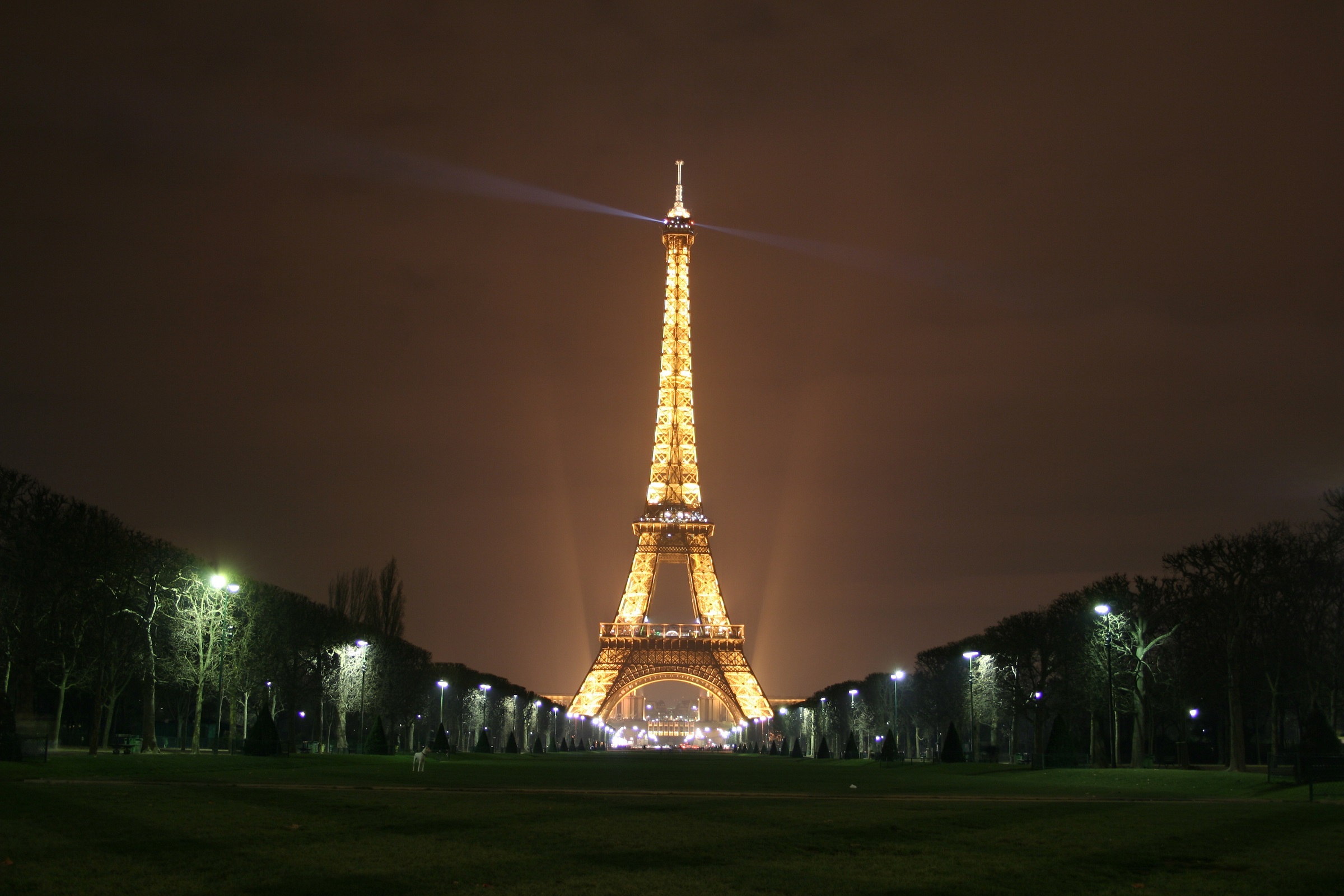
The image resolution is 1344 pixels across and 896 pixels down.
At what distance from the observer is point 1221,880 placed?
17.5m

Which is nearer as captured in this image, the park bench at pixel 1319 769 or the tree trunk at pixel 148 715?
the park bench at pixel 1319 769

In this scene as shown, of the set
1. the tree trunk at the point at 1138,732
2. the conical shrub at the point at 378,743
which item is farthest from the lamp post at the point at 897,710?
the conical shrub at the point at 378,743

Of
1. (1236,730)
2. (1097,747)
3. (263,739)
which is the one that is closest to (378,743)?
(263,739)

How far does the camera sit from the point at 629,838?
860 inches

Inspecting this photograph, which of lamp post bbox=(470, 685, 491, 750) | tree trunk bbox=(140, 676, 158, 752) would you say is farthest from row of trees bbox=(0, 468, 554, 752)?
lamp post bbox=(470, 685, 491, 750)

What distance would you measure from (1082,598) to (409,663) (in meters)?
52.7

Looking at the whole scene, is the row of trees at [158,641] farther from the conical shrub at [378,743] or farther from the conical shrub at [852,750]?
the conical shrub at [852,750]

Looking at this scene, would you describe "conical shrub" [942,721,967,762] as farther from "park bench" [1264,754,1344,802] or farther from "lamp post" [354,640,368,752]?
"lamp post" [354,640,368,752]

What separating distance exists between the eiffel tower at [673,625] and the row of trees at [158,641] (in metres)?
25.2

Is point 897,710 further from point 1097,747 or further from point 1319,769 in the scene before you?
point 1319,769

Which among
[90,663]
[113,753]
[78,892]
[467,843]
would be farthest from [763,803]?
[90,663]

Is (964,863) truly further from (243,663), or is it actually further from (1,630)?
(243,663)

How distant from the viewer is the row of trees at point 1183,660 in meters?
Answer: 61.4

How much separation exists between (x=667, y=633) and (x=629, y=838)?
108 meters
